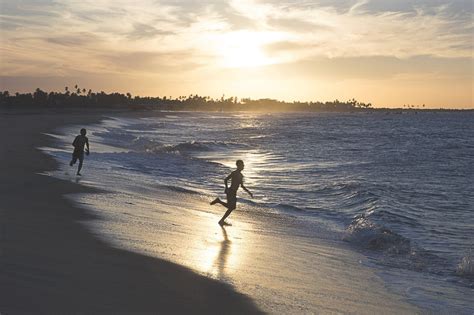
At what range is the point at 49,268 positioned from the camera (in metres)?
6.72

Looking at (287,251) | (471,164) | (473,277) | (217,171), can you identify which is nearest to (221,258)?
(287,251)

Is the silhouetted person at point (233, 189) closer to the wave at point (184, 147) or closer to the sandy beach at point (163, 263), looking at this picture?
the sandy beach at point (163, 263)

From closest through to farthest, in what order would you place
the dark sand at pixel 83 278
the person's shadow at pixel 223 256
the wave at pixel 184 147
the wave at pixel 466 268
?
the dark sand at pixel 83 278 < the person's shadow at pixel 223 256 < the wave at pixel 466 268 < the wave at pixel 184 147

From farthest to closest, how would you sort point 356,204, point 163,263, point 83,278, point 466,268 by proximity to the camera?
1. point 356,204
2. point 466,268
3. point 163,263
4. point 83,278

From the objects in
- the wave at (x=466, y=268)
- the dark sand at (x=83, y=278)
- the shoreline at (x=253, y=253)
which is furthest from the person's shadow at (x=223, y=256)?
the wave at (x=466, y=268)

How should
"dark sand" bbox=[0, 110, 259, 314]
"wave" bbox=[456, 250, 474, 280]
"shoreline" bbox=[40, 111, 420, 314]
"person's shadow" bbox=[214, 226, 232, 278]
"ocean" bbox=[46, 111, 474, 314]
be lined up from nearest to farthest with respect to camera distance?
"dark sand" bbox=[0, 110, 259, 314] → "shoreline" bbox=[40, 111, 420, 314] → "person's shadow" bbox=[214, 226, 232, 278] → "ocean" bbox=[46, 111, 474, 314] → "wave" bbox=[456, 250, 474, 280]

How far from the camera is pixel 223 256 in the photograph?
8.78 metres

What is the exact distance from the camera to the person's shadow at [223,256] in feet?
25.3

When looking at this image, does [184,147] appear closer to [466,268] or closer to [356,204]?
[356,204]

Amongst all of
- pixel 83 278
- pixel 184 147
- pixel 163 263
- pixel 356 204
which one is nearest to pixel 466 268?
pixel 163 263

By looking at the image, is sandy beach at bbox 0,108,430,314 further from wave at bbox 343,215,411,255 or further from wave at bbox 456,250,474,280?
wave at bbox 456,250,474,280

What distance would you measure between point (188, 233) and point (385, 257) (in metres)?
3.81

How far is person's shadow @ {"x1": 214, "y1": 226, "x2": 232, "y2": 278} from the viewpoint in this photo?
7722 mm

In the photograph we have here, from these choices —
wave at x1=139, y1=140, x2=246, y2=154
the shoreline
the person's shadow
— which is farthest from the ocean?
wave at x1=139, y1=140, x2=246, y2=154
